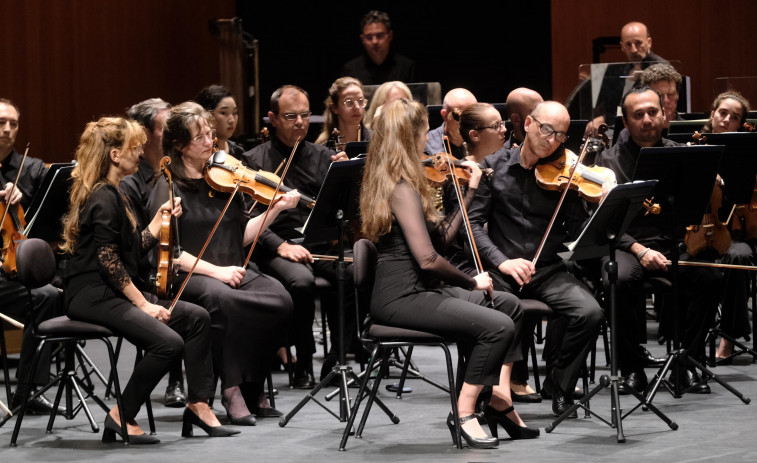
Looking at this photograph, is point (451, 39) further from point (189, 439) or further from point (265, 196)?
point (189, 439)

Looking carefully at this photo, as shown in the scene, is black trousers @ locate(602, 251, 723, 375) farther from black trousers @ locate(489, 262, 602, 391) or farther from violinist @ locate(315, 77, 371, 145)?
violinist @ locate(315, 77, 371, 145)

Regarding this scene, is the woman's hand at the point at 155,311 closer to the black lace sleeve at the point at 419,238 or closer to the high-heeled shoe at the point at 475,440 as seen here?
the black lace sleeve at the point at 419,238

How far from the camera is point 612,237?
4.07 meters

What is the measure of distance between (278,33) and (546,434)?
19.4 ft

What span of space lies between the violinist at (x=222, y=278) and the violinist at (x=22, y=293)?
74 centimetres

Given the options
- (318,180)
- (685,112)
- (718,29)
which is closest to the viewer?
(318,180)

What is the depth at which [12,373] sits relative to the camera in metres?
5.77

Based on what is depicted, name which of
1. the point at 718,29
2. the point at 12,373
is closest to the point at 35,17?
the point at 12,373

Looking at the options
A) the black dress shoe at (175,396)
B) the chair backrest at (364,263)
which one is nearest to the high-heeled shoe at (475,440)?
the chair backrest at (364,263)

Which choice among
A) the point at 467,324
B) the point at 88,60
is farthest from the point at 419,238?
the point at 88,60

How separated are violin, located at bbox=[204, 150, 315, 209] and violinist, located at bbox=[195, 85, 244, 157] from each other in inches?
30.4

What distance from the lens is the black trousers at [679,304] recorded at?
486cm

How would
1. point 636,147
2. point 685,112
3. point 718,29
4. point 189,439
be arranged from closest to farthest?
point 189,439 < point 636,147 < point 685,112 < point 718,29

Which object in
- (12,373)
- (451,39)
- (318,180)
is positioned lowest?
(12,373)
